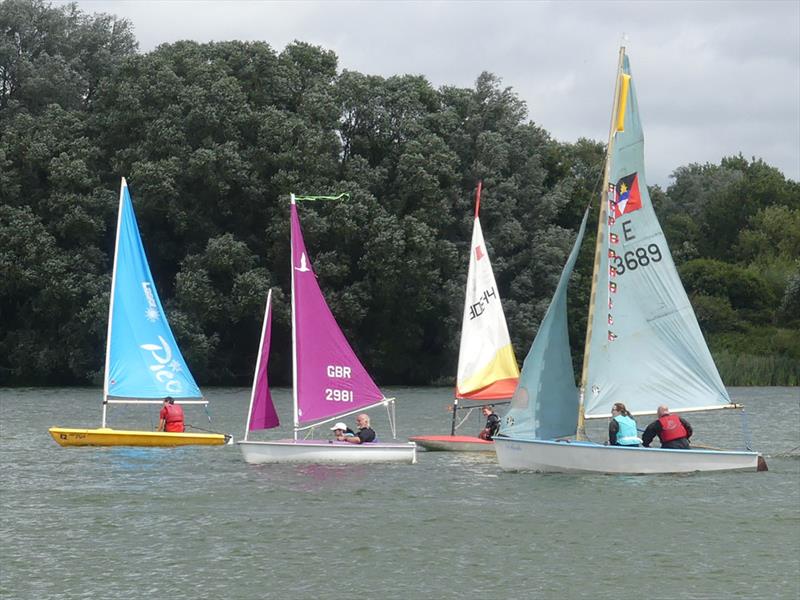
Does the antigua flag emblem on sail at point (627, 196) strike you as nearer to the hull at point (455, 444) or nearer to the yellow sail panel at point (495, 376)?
the hull at point (455, 444)

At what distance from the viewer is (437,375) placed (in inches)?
2874

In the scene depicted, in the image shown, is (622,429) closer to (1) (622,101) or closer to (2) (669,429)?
(2) (669,429)

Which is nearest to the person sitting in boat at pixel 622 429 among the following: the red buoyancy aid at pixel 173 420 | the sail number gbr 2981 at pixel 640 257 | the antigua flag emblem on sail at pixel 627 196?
the sail number gbr 2981 at pixel 640 257

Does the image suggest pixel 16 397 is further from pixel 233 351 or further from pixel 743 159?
pixel 743 159

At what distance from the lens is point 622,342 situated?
30.2 meters

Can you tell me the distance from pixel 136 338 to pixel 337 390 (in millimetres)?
7730

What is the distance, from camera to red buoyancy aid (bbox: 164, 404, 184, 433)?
35500 mm

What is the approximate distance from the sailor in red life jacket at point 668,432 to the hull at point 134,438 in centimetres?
1105

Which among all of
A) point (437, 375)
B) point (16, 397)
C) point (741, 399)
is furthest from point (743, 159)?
point (16, 397)

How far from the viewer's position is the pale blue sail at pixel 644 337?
98.5ft

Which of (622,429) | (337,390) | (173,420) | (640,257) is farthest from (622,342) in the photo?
(173,420)

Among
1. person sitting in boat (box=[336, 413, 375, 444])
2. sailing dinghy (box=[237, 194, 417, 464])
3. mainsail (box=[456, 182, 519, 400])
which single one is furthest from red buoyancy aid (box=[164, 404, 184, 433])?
mainsail (box=[456, 182, 519, 400])

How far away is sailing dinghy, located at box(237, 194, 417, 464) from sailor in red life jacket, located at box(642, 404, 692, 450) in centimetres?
498

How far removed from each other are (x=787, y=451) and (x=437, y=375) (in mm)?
36925
